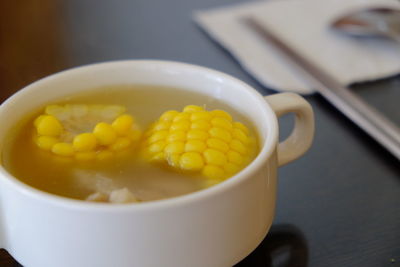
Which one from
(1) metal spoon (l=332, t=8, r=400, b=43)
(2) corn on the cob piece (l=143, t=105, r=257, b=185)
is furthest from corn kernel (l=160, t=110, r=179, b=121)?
(1) metal spoon (l=332, t=8, r=400, b=43)

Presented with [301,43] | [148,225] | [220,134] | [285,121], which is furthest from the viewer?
[301,43]

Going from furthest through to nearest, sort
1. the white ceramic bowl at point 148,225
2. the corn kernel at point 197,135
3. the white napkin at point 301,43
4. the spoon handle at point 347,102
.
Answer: the white napkin at point 301,43, the spoon handle at point 347,102, the corn kernel at point 197,135, the white ceramic bowl at point 148,225

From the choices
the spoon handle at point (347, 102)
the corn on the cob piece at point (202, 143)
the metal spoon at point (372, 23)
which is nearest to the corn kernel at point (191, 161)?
the corn on the cob piece at point (202, 143)

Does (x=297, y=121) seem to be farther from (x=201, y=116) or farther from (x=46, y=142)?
(x=46, y=142)

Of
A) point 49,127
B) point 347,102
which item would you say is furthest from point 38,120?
point 347,102

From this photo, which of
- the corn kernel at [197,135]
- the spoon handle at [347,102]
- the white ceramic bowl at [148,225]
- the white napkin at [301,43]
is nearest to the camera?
the white ceramic bowl at [148,225]

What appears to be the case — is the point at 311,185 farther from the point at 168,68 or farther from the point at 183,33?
A: the point at 183,33

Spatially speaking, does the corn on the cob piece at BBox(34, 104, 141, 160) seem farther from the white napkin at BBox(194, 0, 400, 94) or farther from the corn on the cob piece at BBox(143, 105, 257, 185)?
the white napkin at BBox(194, 0, 400, 94)

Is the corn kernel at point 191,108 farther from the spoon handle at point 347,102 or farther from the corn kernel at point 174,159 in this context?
the spoon handle at point 347,102
